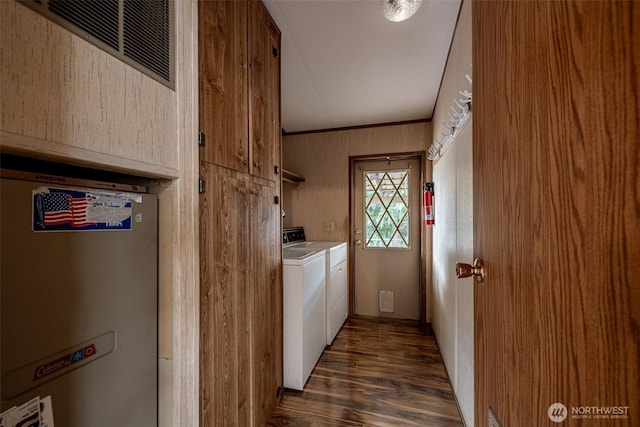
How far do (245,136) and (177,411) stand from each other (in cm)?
119

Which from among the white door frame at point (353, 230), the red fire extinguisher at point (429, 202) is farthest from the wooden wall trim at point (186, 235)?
the white door frame at point (353, 230)

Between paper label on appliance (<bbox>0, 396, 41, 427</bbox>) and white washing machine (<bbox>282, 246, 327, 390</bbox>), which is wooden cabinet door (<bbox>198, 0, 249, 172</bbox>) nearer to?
paper label on appliance (<bbox>0, 396, 41, 427</bbox>)

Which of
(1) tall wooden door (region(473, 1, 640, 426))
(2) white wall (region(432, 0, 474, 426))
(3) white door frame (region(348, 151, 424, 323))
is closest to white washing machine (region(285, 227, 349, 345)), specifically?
(3) white door frame (region(348, 151, 424, 323))

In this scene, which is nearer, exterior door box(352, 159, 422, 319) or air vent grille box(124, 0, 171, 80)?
air vent grille box(124, 0, 171, 80)

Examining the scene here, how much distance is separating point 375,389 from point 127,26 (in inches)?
95.9

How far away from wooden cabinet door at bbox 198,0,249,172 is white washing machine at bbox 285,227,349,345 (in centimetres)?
160

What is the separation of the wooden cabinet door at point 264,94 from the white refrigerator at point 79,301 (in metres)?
0.76

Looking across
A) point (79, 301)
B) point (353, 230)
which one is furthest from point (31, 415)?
point (353, 230)

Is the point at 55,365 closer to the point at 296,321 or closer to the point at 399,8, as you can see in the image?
the point at 296,321

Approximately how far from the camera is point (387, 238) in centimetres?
345

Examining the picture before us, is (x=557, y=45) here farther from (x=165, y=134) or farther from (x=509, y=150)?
(x=165, y=134)

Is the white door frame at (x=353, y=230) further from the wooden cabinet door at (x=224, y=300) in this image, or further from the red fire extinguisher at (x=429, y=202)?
the wooden cabinet door at (x=224, y=300)

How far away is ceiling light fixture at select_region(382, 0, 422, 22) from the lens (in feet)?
4.48

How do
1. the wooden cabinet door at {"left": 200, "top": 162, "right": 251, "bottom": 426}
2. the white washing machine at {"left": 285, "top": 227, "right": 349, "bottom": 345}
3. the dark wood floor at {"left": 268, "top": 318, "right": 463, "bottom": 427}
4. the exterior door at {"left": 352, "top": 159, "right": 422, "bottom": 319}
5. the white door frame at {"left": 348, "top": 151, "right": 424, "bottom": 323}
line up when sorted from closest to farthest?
the wooden cabinet door at {"left": 200, "top": 162, "right": 251, "bottom": 426} < the dark wood floor at {"left": 268, "top": 318, "right": 463, "bottom": 427} < the white washing machine at {"left": 285, "top": 227, "right": 349, "bottom": 345} < the white door frame at {"left": 348, "top": 151, "right": 424, "bottom": 323} < the exterior door at {"left": 352, "top": 159, "right": 422, "bottom": 319}
